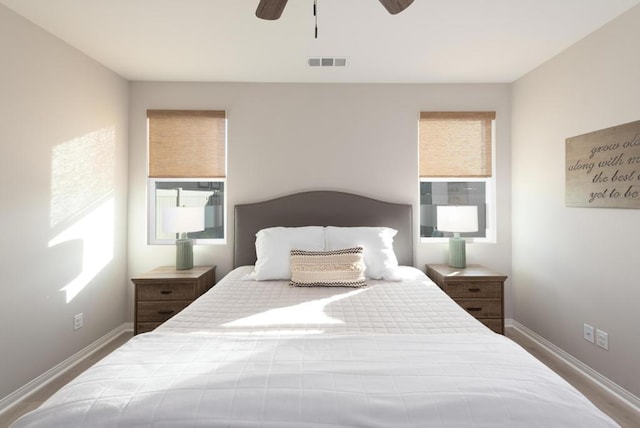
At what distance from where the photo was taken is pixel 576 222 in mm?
2596

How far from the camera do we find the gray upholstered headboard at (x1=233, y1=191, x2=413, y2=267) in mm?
3252

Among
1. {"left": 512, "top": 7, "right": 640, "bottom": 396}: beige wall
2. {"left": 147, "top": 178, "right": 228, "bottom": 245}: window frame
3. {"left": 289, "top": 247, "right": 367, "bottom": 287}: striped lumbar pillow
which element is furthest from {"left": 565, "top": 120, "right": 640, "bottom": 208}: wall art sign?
{"left": 147, "top": 178, "right": 228, "bottom": 245}: window frame

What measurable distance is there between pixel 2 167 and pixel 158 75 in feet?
5.06

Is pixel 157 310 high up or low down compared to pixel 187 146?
down

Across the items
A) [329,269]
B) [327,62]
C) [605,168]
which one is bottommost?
[329,269]

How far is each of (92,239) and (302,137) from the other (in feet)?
6.73

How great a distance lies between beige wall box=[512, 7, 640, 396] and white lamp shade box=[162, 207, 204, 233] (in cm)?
306

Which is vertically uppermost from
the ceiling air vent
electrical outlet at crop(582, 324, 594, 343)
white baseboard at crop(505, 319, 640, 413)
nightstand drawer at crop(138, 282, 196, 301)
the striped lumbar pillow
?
the ceiling air vent

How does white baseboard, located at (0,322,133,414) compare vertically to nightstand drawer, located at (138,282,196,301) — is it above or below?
below

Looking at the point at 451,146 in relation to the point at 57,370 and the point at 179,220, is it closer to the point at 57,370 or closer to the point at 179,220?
the point at 179,220

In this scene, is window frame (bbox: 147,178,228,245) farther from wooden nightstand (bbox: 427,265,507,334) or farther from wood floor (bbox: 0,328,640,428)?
wooden nightstand (bbox: 427,265,507,334)

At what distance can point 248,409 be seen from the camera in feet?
3.22

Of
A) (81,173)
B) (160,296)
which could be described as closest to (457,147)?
(160,296)

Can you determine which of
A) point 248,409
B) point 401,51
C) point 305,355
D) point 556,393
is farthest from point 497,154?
point 248,409
